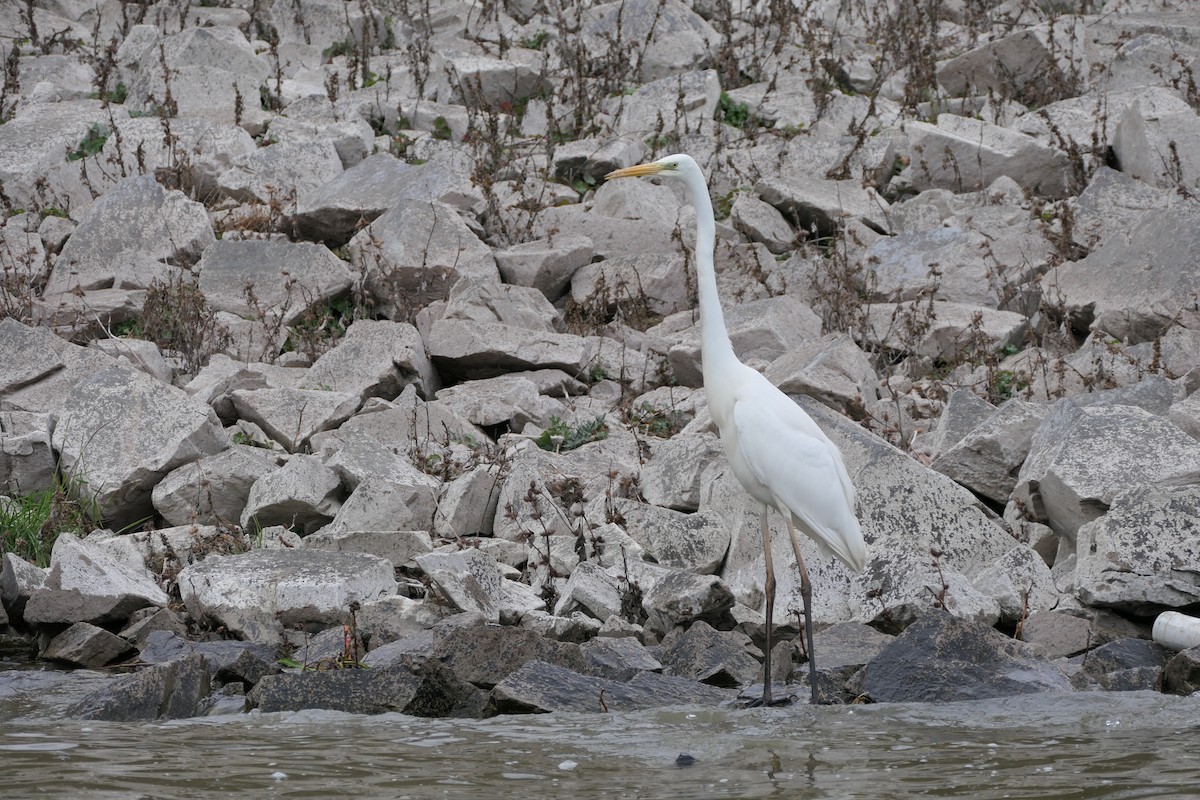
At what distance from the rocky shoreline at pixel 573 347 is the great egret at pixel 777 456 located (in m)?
0.40

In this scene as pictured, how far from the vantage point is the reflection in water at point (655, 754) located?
3750 mm

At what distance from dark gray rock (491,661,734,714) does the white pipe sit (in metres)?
1.74

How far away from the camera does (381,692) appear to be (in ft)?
16.0

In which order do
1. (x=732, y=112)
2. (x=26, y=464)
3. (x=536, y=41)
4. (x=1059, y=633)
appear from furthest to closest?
(x=536, y=41)
(x=732, y=112)
(x=26, y=464)
(x=1059, y=633)

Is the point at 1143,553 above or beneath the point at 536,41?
beneath

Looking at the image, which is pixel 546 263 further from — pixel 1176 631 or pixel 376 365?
pixel 1176 631

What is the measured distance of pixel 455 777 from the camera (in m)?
3.89

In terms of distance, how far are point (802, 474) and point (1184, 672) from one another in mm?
1650

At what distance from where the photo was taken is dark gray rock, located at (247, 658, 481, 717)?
191 inches

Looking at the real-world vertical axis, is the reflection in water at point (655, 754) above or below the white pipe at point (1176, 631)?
above

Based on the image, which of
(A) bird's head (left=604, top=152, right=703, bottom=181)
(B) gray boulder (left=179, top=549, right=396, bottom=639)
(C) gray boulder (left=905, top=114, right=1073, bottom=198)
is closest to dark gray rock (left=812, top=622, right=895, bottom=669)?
(B) gray boulder (left=179, top=549, right=396, bottom=639)

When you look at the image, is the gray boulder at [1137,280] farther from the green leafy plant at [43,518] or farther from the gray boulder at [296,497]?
the green leafy plant at [43,518]

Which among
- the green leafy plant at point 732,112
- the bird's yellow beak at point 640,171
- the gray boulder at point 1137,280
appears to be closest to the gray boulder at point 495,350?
the bird's yellow beak at point 640,171

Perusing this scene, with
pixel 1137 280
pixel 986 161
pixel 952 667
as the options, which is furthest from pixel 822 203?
pixel 952 667
